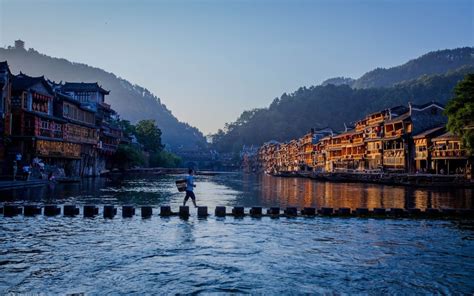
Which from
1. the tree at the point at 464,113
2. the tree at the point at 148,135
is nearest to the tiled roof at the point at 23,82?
the tree at the point at 464,113

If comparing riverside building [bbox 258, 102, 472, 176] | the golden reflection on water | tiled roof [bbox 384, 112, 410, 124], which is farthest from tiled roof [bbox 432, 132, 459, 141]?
the golden reflection on water

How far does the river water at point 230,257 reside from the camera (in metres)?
10.2

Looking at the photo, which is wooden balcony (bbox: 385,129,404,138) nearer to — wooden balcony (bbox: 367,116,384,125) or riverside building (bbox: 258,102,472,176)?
riverside building (bbox: 258,102,472,176)

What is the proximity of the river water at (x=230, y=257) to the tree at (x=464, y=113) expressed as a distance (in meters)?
37.5

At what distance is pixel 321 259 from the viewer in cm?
1299

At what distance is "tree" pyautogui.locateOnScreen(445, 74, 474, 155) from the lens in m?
52.5

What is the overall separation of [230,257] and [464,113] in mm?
49754

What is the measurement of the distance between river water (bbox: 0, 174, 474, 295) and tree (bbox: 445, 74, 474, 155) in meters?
37.5

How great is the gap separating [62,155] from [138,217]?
47378 mm

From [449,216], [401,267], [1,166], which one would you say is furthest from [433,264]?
[1,166]

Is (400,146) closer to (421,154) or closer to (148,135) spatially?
(421,154)

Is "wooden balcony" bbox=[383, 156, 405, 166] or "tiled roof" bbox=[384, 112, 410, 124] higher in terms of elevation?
"tiled roof" bbox=[384, 112, 410, 124]

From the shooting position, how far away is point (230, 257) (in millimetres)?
13086

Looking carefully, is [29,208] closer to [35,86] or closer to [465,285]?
[465,285]
